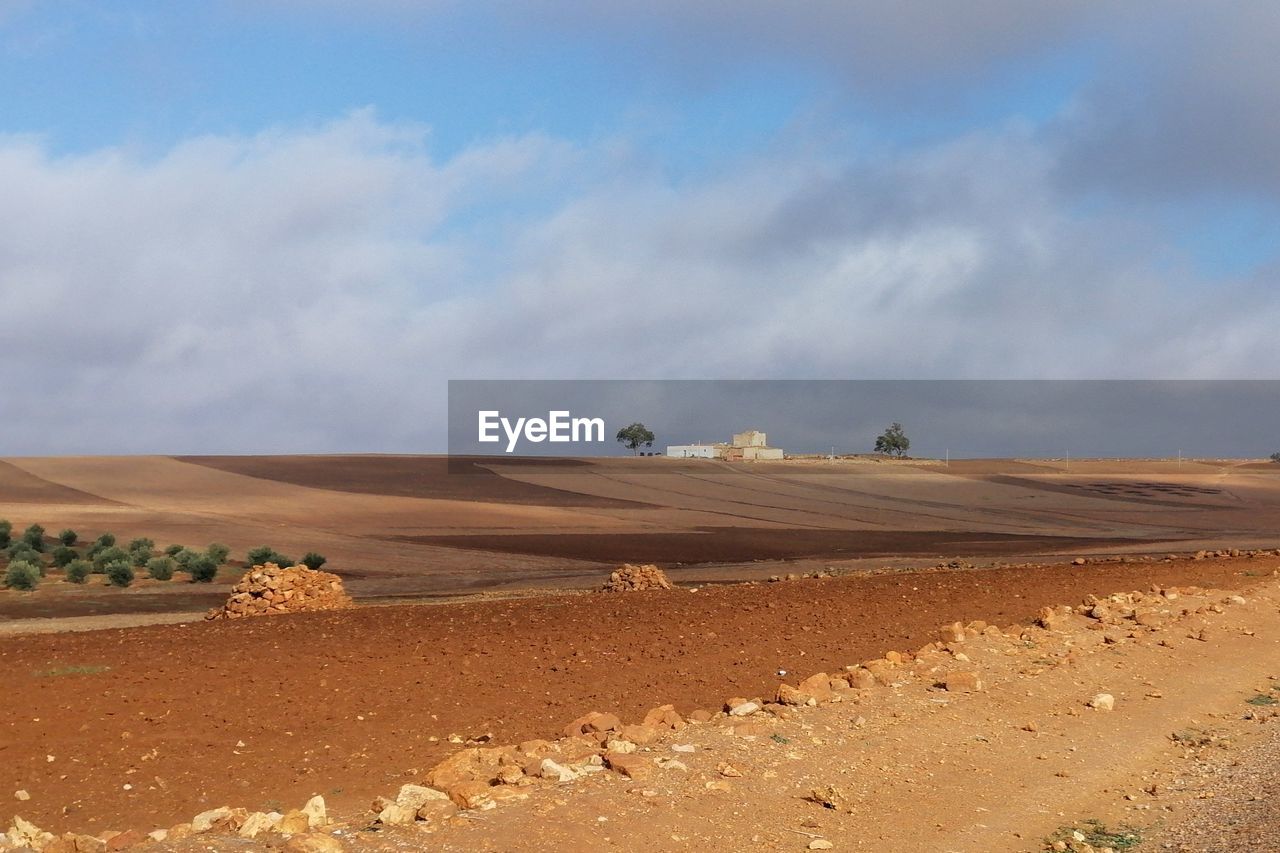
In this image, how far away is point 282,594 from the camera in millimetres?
23984

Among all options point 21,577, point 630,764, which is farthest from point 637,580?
point 21,577

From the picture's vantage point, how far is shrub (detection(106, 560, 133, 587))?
3469 centimetres


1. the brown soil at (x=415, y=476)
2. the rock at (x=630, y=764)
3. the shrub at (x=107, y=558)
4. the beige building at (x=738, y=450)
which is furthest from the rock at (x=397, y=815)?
the beige building at (x=738, y=450)

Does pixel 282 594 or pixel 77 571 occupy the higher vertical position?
pixel 282 594

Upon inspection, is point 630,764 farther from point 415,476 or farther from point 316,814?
point 415,476

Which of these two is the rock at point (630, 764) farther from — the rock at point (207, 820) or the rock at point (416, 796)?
the rock at point (207, 820)

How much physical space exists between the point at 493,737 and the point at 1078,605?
11.7 meters

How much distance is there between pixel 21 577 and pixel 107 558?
4.58 meters

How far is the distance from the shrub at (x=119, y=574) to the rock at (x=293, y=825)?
2966cm

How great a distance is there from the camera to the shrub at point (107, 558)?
37.4 meters

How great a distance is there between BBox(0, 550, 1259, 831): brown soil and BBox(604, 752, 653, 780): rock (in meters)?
2.10

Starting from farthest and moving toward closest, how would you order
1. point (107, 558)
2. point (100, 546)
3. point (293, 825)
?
point (100, 546) → point (107, 558) → point (293, 825)

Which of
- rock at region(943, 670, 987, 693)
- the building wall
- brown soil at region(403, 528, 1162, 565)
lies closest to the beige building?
the building wall

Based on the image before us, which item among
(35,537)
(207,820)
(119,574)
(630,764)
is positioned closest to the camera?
(207,820)
